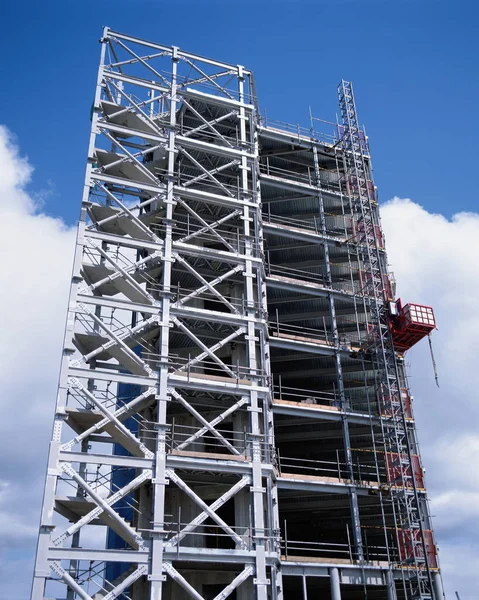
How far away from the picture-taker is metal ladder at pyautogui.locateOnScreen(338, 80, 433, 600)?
3656 centimetres

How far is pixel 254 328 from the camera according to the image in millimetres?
37188

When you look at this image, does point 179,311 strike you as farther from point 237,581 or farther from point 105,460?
point 237,581

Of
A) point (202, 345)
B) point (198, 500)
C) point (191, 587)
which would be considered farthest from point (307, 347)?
point (191, 587)

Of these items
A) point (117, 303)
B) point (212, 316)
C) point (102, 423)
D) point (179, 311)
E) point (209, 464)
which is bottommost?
point (209, 464)

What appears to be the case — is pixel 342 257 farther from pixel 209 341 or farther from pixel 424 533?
pixel 424 533

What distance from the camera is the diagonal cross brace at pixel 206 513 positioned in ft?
96.3

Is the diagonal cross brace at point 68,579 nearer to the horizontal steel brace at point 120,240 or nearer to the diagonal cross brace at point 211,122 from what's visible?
the horizontal steel brace at point 120,240

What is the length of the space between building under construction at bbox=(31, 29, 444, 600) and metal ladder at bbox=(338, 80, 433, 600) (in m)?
0.18

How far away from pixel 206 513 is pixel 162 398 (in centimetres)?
585

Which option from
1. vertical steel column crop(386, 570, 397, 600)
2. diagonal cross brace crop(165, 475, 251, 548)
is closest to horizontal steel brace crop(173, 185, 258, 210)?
diagonal cross brace crop(165, 475, 251, 548)

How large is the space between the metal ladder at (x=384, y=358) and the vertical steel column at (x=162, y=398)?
14775 mm

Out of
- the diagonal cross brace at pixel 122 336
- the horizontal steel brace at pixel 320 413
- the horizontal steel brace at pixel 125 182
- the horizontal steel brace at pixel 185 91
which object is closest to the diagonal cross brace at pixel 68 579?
the diagonal cross brace at pixel 122 336

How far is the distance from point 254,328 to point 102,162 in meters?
13.5

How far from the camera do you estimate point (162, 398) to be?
3195cm
